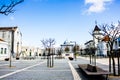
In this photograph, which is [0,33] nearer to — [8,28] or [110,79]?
[8,28]

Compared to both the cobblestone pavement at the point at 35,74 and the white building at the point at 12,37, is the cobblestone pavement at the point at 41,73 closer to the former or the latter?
the cobblestone pavement at the point at 35,74

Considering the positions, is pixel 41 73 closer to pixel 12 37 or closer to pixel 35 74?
pixel 35 74

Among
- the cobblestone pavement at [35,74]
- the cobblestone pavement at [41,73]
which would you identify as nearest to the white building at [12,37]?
the cobblestone pavement at [41,73]

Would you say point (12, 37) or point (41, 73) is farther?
point (12, 37)

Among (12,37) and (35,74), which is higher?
(12,37)

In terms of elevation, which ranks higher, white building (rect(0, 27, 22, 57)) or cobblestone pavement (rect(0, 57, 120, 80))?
white building (rect(0, 27, 22, 57))

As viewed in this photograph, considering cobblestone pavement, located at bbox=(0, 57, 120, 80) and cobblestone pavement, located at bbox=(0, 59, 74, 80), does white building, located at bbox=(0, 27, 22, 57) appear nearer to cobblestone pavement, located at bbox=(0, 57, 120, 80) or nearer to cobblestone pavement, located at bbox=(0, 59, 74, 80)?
cobblestone pavement, located at bbox=(0, 57, 120, 80)

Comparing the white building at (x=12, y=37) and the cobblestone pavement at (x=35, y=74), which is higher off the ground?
the white building at (x=12, y=37)

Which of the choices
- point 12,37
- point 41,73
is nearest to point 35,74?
point 41,73

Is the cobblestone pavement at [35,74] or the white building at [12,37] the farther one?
the white building at [12,37]

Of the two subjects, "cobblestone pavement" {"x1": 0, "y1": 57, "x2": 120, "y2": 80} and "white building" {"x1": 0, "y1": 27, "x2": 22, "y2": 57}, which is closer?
"cobblestone pavement" {"x1": 0, "y1": 57, "x2": 120, "y2": 80}

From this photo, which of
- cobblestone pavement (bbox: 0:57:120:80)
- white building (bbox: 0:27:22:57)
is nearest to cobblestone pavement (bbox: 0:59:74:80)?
cobblestone pavement (bbox: 0:57:120:80)

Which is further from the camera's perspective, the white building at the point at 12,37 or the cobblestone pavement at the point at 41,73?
the white building at the point at 12,37

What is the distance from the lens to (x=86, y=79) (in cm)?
1438
